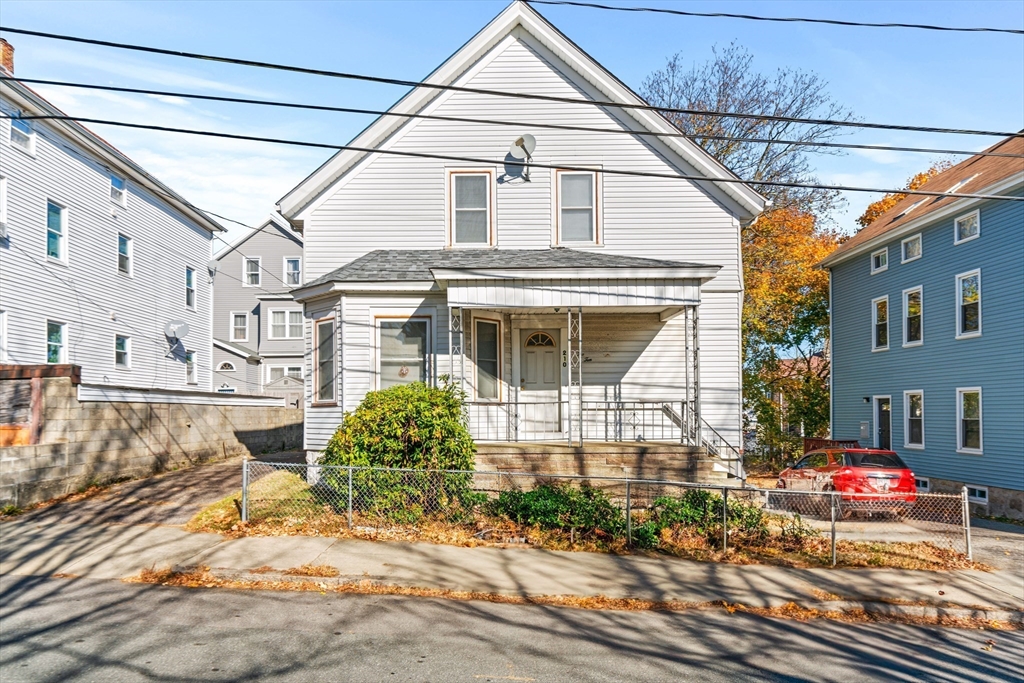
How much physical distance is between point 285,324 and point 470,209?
939 inches

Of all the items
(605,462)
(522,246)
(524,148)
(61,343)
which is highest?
(524,148)

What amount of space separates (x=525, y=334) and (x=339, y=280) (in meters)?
4.14

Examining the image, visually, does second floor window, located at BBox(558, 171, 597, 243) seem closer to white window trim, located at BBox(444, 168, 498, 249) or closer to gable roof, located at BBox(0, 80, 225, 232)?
white window trim, located at BBox(444, 168, 498, 249)

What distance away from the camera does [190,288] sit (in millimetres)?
29281

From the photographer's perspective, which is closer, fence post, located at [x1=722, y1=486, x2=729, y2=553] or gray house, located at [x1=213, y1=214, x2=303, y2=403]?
fence post, located at [x1=722, y1=486, x2=729, y2=553]

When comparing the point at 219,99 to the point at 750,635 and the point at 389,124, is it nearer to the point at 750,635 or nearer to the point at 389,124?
the point at 389,124

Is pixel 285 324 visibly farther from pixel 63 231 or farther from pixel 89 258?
pixel 63 231

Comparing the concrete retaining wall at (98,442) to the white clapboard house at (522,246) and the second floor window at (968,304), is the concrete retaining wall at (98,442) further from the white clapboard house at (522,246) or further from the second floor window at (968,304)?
the second floor window at (968,304)

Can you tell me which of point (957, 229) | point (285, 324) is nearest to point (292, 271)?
point (285, 324)

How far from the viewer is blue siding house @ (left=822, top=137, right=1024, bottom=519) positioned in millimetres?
18500

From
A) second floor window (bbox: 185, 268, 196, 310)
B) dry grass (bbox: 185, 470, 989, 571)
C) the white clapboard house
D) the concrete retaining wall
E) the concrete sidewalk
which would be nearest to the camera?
the concrete sidewalk

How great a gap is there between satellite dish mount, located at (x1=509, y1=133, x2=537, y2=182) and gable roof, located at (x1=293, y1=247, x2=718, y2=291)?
6.38 ft

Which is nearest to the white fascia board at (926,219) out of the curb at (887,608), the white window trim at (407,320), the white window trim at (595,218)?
the white window trim at (595,218)

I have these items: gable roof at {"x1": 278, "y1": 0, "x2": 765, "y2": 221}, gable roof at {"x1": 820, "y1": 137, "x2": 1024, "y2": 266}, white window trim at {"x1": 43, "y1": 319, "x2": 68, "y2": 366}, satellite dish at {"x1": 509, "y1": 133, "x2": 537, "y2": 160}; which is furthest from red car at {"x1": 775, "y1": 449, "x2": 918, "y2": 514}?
white window trim at {"x1": 43, "y1": 319, "x2": 68, "y2": 366}
